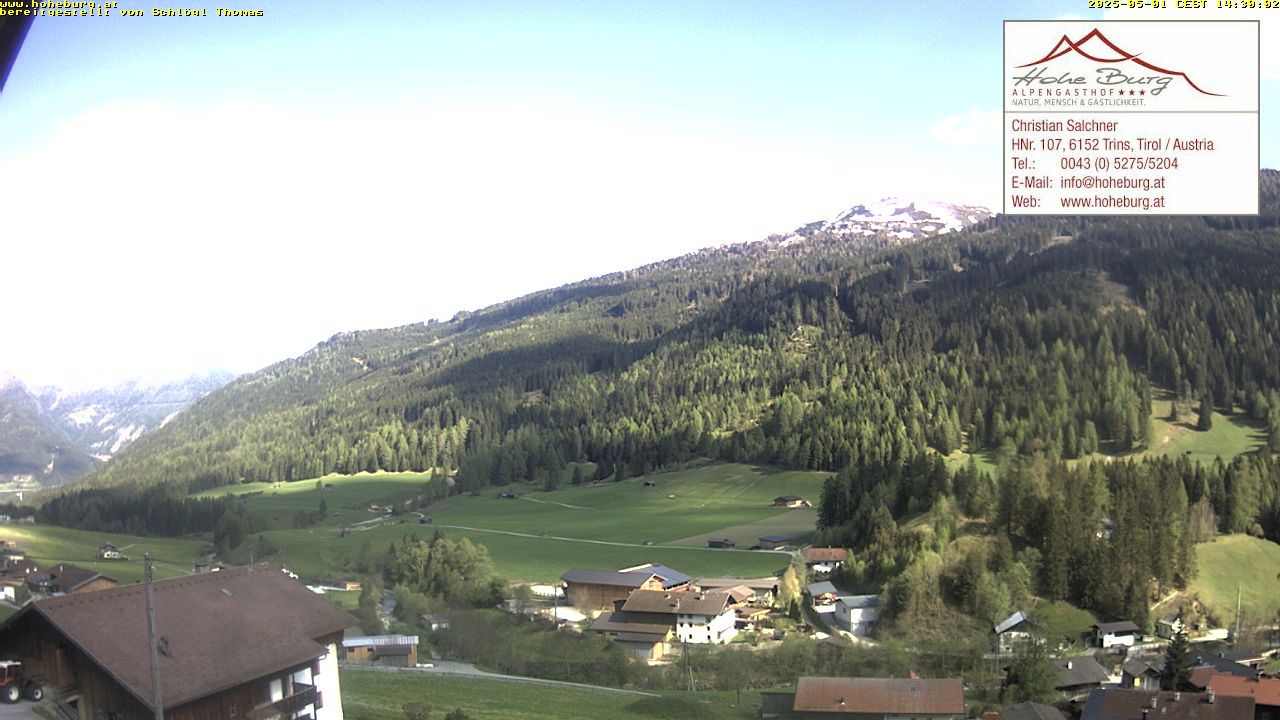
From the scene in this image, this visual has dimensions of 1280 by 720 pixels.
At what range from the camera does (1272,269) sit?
145 meters

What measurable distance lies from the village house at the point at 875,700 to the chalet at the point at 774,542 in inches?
1342

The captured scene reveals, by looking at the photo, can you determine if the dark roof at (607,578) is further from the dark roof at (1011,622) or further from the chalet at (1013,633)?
the chalet at (1013,633)

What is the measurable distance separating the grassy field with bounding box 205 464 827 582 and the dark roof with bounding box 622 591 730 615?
10.3 metres

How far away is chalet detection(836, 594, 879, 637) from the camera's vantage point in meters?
50.9

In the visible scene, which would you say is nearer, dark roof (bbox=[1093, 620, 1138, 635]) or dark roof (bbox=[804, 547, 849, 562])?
dark roof (bbox=[1093, 620, 1138, 635])

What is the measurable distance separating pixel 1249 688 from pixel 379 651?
33.3 metres

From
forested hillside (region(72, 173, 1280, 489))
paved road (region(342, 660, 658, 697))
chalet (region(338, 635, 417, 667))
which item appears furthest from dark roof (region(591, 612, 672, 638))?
forested hillside (region(72, 173, 1280, 489))

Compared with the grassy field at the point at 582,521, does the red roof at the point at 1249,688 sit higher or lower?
higher

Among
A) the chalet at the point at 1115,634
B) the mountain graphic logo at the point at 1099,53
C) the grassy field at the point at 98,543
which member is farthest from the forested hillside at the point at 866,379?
the mountain graphic logo at the point at 1099,53

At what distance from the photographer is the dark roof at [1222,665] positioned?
3978 cm

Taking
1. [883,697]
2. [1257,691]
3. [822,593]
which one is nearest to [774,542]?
[822,593]

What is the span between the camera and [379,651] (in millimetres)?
42125

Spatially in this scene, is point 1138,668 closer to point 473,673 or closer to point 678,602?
point 678,602

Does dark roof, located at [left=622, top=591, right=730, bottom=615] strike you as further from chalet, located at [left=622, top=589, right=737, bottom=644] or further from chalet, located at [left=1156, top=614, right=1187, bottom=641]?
chalet, located at [left=1156, top=614, right=1187, bottom=641]
